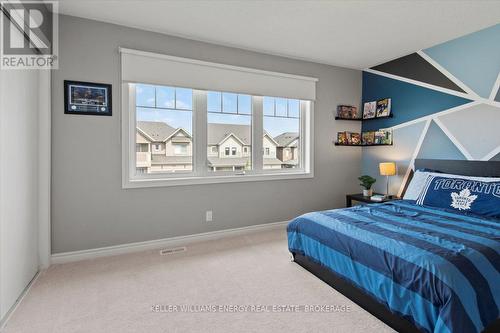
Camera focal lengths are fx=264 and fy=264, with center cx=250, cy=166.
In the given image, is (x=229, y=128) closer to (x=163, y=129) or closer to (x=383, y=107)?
(x=163, y=129)

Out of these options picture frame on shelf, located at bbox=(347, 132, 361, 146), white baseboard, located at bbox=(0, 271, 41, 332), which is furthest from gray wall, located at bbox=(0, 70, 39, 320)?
picture frame on shelf, located at bbox=(347, 132, 361, 146)

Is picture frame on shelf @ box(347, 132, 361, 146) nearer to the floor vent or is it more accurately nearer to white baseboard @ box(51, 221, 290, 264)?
white baseboard @ box(51, 221, 290, 264)

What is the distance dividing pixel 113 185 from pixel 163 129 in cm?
85

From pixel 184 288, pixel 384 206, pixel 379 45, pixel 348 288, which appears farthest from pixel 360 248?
pixel 379 45

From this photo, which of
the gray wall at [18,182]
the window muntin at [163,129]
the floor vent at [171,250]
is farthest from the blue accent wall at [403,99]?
the gray wall at [18,182]

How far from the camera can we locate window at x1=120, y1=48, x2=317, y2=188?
299cm

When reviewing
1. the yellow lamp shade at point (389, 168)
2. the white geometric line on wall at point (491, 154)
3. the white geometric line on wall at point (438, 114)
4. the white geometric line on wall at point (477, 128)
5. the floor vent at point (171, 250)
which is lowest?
the floor vent at point (171, 250)

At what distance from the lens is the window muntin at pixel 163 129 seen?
10.1ft

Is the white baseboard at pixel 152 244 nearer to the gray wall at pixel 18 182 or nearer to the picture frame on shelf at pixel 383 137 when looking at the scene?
the gray wall at pixel 18 182

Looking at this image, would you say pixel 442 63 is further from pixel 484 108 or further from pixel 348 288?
pixel 348 288

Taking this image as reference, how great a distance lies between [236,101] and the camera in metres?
3.57

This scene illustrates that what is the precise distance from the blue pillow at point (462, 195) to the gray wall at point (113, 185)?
172 cm

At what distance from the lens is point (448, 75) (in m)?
3.24

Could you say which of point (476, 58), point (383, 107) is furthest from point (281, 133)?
point (476, 58)
